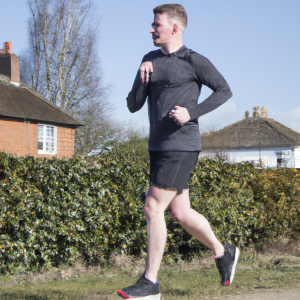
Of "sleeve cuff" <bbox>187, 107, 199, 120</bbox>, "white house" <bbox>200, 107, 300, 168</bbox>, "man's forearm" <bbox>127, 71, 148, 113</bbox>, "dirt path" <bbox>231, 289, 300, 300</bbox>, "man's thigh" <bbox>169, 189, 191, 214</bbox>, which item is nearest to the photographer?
"sleeve cuff" <bbox>187, 107, 199, 120</bbox>

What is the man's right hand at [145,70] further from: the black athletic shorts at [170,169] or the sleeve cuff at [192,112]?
the black athletic shorts at [170,169]

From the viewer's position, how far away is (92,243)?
5.58 metres

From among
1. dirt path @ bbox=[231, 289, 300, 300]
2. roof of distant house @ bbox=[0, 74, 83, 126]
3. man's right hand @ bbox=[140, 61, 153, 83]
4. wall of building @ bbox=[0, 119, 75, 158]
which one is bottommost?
dirt path @ bbox=[231, 289, 300, 300]

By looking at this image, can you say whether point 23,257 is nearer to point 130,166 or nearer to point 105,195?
point 105,195

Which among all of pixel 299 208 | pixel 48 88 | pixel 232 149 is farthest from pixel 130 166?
pixel 232 149

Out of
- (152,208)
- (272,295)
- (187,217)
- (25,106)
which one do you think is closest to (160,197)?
(152,208)

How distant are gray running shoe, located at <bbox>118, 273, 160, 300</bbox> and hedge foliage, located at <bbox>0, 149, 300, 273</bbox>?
8.88 ft

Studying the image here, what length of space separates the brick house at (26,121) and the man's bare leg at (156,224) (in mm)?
21219

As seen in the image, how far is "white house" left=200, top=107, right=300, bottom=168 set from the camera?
4931 centimetres

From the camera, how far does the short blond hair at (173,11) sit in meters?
3.02

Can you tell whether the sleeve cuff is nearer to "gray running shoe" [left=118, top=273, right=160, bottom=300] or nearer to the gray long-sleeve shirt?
the gray long-sleeve shirt

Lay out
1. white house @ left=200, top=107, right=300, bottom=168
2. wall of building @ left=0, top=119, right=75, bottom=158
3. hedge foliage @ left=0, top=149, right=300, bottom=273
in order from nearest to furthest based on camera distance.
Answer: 1. hedge foliage @ left=0, top=149, right=300, bottom=273
2. wall of building @ left=0, top=119, right=75, bottom=158
3. white house @ left=200, top=107, right=300, bottom=168

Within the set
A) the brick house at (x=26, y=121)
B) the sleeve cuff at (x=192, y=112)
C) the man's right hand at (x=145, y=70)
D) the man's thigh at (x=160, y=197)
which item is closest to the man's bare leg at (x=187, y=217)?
the man's thigh at (x=160, y=197)

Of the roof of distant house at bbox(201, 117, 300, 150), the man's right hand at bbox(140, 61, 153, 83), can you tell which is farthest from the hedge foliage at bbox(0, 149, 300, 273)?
the roof of distant house at bbox(201, 117, 300, 150)
